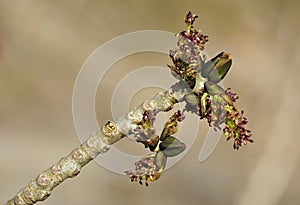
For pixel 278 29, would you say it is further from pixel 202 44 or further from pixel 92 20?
pixel 202 44

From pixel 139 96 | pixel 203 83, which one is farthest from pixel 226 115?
pixel 139 96

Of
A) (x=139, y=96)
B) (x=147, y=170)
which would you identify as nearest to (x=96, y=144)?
(x=147, y=170)

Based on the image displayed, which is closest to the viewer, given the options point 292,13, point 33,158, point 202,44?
point 202,44

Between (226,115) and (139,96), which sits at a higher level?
(139,96)

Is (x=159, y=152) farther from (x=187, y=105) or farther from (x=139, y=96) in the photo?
(x=139, y=96)

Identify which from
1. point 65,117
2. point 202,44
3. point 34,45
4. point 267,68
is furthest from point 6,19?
point 202,44

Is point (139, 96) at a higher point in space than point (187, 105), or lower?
higher

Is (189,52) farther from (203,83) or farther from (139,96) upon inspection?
(139,96)

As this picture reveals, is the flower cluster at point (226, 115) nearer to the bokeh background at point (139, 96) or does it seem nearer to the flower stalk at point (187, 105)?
the flower stalk at point (187, 105)

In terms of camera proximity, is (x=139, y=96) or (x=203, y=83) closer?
(x=203, y=83)

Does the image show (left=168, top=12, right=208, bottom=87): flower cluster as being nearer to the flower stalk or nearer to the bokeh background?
the flower stalk
